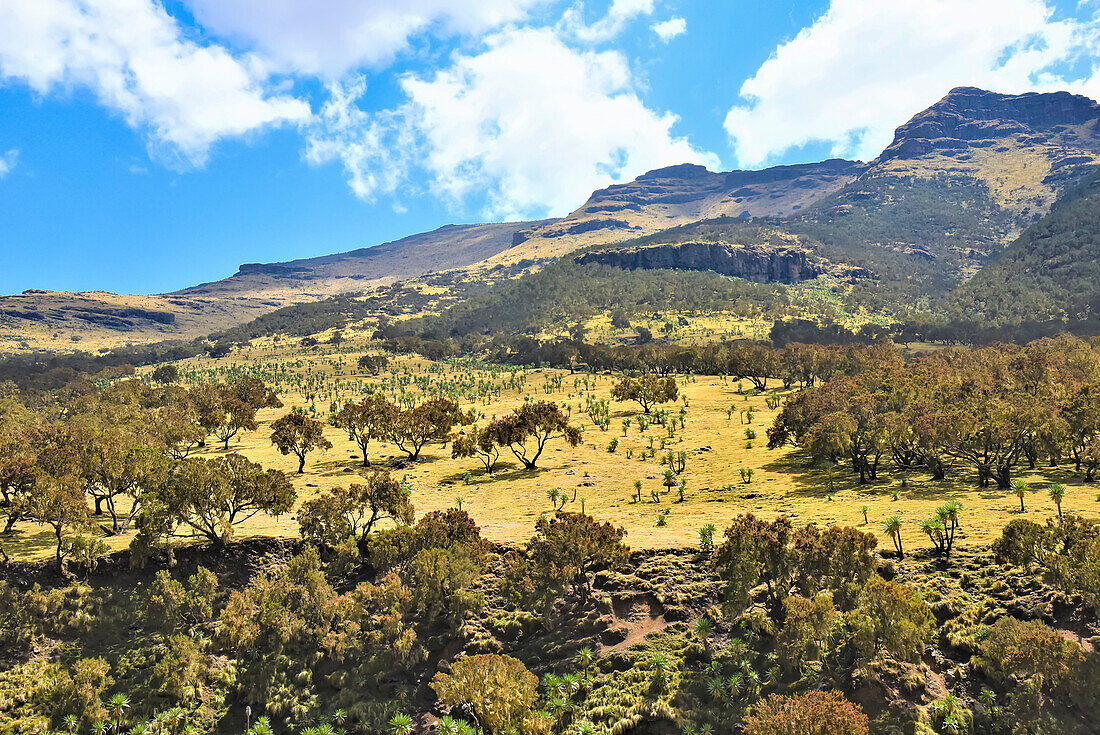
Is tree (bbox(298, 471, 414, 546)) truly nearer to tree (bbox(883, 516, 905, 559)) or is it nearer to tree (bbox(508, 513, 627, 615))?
tree (bbox(508, 513, 627, 615))

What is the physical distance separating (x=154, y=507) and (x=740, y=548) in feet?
137

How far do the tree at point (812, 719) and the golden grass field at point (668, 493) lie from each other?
17275 millimetres

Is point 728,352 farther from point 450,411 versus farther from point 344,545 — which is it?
point 344,545

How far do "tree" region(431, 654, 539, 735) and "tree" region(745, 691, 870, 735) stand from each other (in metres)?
11.6

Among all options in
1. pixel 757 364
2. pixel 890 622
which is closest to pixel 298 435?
pixel 890 622

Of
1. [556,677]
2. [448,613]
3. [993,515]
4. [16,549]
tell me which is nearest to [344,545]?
Answer: [448,613]

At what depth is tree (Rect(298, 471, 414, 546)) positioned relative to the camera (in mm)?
43750

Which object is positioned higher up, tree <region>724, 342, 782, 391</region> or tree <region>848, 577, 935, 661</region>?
tree <region>724, 342, 782, 391</region>

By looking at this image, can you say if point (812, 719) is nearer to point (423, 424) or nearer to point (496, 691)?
point (496, 691)

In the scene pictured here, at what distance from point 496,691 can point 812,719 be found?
15.6 m

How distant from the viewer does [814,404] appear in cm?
6650

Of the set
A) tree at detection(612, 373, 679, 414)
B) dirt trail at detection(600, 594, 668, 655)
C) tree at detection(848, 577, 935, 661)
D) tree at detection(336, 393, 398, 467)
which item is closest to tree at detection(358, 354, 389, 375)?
tree at detection(612, 373, 679, 414)

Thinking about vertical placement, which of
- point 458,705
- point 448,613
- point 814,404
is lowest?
point 458,705

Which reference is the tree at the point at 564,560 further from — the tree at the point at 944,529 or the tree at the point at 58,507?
the tree at the point at 58,507
